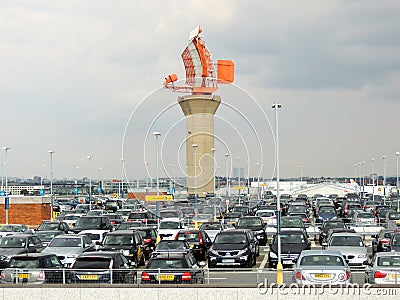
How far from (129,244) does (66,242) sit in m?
2.64

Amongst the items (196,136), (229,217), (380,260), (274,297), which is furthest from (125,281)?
(196,136)

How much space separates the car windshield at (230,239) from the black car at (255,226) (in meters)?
9.72

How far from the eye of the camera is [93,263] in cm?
2211

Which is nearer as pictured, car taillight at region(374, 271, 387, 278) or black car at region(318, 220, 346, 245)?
car taillight at region(374, 271, 387, 278)

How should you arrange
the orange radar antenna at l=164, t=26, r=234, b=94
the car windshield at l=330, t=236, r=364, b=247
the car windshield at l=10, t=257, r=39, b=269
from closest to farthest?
the car windshield at l=10, t=257, r=39, b=269 → the car windshield at l=330, t=236, r=364, b=247 → the orange radar antenna at l=164, t=26, r=234, b=94

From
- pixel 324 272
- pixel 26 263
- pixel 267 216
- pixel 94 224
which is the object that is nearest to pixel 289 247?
pixel 324 272

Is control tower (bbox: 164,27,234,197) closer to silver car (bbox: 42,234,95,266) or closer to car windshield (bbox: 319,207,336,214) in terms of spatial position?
car windshield (bbox: 319,207,336,214)

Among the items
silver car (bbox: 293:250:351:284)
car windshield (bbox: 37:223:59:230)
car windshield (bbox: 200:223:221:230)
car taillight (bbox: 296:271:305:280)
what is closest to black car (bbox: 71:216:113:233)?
car windshield (bbox: 37:223:59:230)

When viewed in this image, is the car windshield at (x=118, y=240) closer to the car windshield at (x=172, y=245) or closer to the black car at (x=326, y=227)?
the car windshield at (x=172, y=245)

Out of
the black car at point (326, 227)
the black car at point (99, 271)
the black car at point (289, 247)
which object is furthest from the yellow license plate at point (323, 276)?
the black car at point (326, 227)

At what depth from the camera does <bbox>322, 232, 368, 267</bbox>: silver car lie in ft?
91.4

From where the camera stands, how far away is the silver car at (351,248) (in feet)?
91.4

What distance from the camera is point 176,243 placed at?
30.0 metres

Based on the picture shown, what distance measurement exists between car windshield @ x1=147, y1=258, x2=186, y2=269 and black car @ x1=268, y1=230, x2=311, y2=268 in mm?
7865
